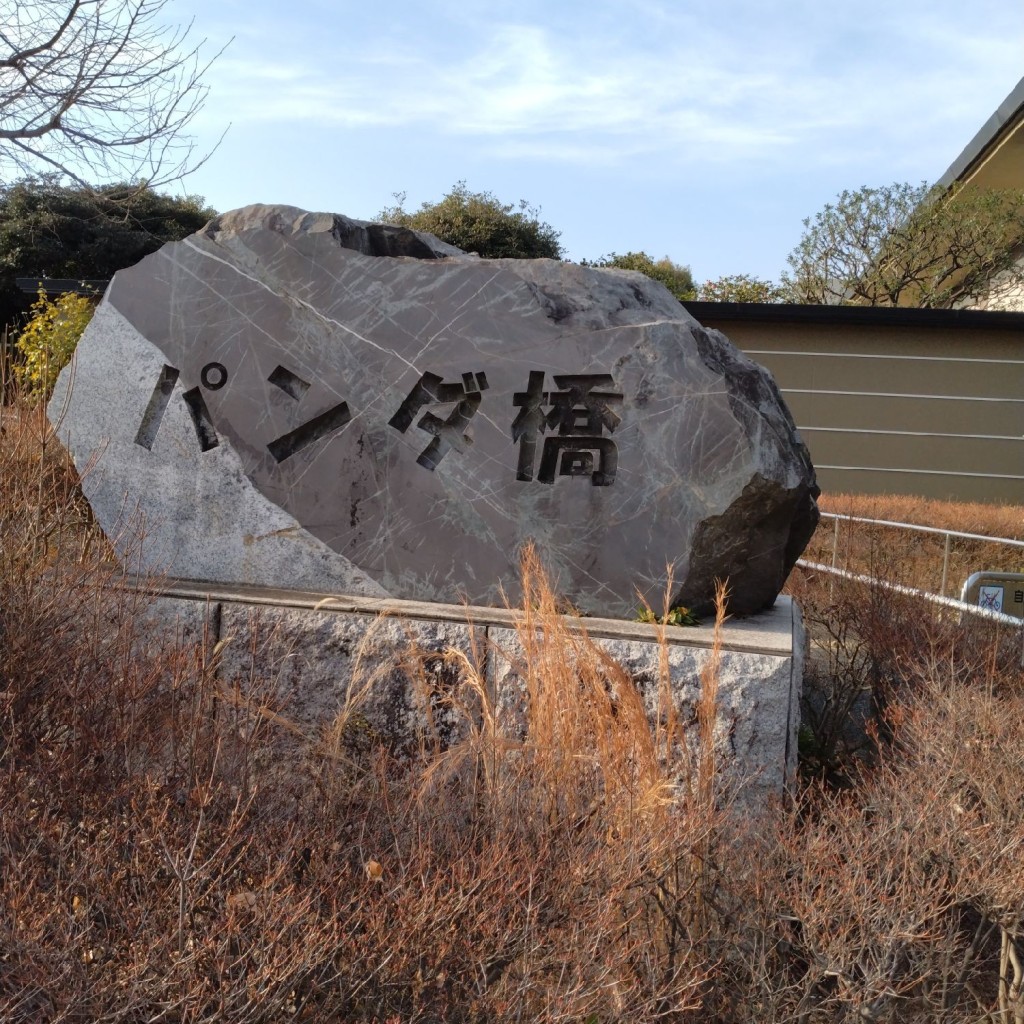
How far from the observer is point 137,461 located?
15.5 feet

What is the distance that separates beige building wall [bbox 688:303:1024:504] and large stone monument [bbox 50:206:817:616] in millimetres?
8796

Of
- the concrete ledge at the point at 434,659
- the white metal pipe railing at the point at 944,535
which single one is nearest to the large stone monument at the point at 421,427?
the concrete ledge at the point at 434,659

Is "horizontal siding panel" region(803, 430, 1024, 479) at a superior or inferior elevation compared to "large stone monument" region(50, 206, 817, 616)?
superior

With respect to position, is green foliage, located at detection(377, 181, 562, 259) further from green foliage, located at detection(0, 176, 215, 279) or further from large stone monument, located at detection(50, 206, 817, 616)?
large stone monument, located at detection(50, 206, 817, 616)

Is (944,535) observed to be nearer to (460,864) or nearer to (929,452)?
(929,452)

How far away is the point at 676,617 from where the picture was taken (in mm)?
4039

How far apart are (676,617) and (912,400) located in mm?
9824

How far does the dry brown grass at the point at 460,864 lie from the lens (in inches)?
78.8

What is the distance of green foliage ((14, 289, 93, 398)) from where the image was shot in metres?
8.41

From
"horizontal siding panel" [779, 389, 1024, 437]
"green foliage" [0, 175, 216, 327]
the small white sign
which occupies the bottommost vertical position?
the small white sign

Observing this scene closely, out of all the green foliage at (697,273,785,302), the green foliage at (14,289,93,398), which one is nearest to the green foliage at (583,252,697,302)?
the green foliage at (697,273,785,302)

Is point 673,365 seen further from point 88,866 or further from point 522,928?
point 88,866

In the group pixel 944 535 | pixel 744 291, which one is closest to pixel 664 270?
pixel 744 291

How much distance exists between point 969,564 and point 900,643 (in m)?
3.75
